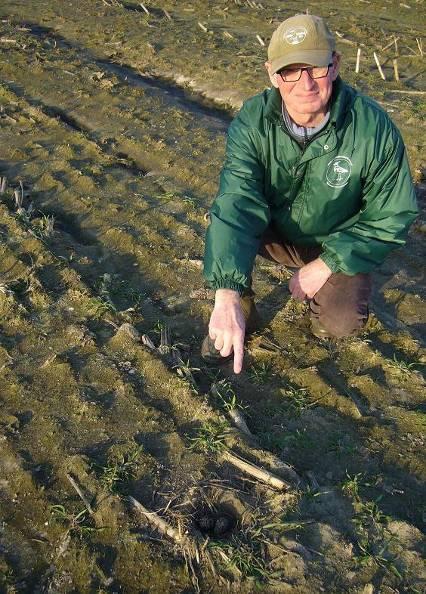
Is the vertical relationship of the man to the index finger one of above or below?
above

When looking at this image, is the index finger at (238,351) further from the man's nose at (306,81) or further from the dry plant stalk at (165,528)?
the man's nose at (306,81)

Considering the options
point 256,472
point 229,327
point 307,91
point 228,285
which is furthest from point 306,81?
point 256,472

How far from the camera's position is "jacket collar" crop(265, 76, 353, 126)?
10.5 ft

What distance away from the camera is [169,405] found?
11.7 feet

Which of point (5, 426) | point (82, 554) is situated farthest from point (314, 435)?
point (5, 426)

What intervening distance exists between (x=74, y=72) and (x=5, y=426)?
7.22m

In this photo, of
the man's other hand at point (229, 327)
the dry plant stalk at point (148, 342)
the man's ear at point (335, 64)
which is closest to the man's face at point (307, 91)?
the man's ear at point (335, 64)

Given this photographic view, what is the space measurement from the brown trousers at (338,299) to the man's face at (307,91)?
0.99 m

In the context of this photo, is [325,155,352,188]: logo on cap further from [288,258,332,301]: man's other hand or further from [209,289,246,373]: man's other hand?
[209,289,246,373]: man's other hand

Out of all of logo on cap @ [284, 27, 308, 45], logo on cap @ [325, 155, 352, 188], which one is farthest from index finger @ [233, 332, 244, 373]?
logo on cap @ [284, 27, 308, 45]

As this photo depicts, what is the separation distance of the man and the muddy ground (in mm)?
678

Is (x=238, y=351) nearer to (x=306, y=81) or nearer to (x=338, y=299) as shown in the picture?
(x=338, y=299)

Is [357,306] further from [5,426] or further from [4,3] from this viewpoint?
[4,3]

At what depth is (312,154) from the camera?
3350mm
